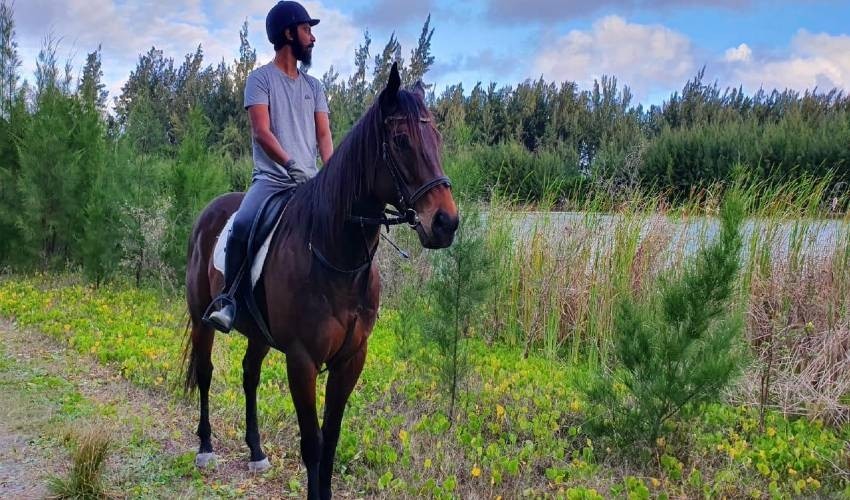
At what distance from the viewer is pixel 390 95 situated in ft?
9.89

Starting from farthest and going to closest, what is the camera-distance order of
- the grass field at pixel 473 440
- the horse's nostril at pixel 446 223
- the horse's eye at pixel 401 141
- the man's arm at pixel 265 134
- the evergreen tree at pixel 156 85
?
the evergreen tree at pixel 156 85 < the grass field at pixel 473 440 < the man's arm at pixel 265 134 < the horse's eye at pixel 401 141 < the horse's nostril at pixel 446 223

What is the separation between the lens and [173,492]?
13.1 feet

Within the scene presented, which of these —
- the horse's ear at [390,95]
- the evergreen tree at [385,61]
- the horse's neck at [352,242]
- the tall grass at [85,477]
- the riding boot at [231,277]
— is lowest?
the tall grass at [85,477]

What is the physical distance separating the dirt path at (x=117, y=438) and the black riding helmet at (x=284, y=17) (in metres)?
2.83

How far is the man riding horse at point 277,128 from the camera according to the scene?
377cm

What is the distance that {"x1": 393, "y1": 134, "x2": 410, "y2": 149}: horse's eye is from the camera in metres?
2.92

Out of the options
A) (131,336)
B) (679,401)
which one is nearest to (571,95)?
(131,336)

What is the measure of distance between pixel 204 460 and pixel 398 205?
8.53ft

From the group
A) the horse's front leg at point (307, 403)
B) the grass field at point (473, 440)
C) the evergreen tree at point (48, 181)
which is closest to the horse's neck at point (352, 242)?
the horse's front leg at point (307, 403)

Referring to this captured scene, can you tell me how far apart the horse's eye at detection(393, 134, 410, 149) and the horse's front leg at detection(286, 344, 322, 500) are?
1.20 m

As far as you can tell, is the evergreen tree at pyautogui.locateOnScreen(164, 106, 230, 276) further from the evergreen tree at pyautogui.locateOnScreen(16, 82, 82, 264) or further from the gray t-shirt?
the gray t-shirt

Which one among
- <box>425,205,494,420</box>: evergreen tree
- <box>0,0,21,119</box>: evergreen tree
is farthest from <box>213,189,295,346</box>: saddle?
<box>0,0,21,119</box>: evergreen tree

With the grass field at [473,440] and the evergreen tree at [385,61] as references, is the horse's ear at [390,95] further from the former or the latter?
the evergreen tree at [385,61]

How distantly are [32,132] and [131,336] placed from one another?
21.3 ft
